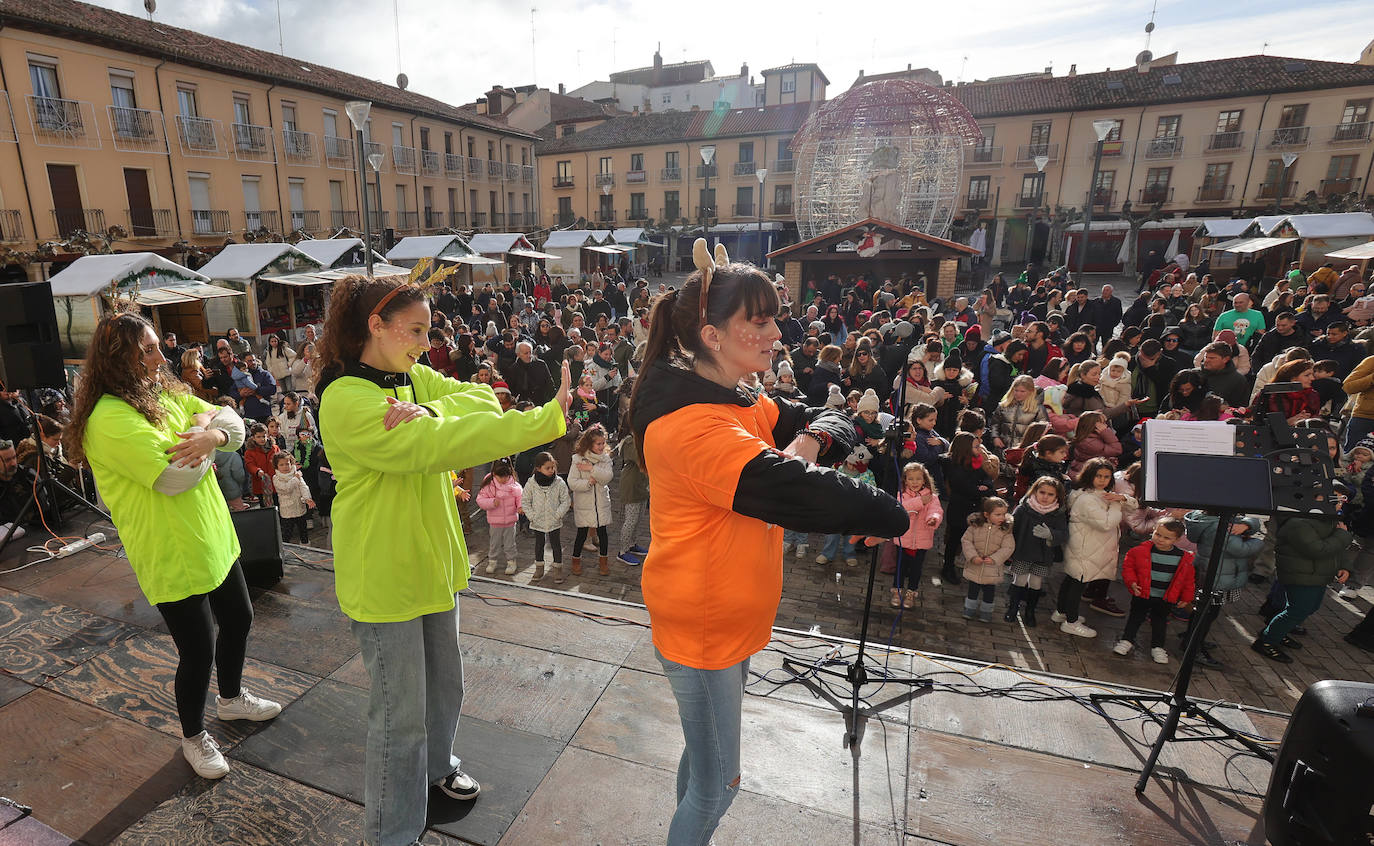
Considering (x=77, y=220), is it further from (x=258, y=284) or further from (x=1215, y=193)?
(x=1215, y=193)

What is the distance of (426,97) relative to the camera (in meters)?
33.4

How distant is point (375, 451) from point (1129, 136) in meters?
39.1

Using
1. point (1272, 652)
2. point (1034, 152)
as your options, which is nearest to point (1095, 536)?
point (1272, 652)

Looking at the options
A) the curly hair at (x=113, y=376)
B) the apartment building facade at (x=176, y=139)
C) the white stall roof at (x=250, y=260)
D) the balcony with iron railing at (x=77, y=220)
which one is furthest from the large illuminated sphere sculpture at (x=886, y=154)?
the balcony with iron railing at (x=77, y=220)

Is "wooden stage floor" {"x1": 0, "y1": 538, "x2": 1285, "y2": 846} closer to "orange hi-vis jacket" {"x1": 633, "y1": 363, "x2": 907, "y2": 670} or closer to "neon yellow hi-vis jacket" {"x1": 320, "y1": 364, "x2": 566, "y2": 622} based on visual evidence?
"neon yellow hi-vis jacket" {"x1": 320, "y1": 364, "x2": 566, "y2": 622}

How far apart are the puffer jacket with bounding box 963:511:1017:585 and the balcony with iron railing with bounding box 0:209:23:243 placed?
2417 cm

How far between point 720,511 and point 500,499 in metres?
4.79

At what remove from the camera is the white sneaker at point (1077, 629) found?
Answer: 4992mm

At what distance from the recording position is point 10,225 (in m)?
17.7

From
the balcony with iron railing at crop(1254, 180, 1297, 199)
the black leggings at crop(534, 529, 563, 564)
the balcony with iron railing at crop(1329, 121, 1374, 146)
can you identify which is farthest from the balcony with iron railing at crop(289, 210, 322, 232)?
the balcony with iron railing at crop(1329, 121, 1374, 146)

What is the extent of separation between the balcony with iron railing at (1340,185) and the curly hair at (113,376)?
40316 millimetres

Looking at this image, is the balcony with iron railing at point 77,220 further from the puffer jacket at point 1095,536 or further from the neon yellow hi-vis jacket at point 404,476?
the puffer jacket at point 1095,536

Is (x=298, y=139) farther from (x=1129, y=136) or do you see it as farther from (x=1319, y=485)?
(x=1129, y=136)

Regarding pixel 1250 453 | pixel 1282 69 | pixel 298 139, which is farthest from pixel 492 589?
pixel 1282 69
